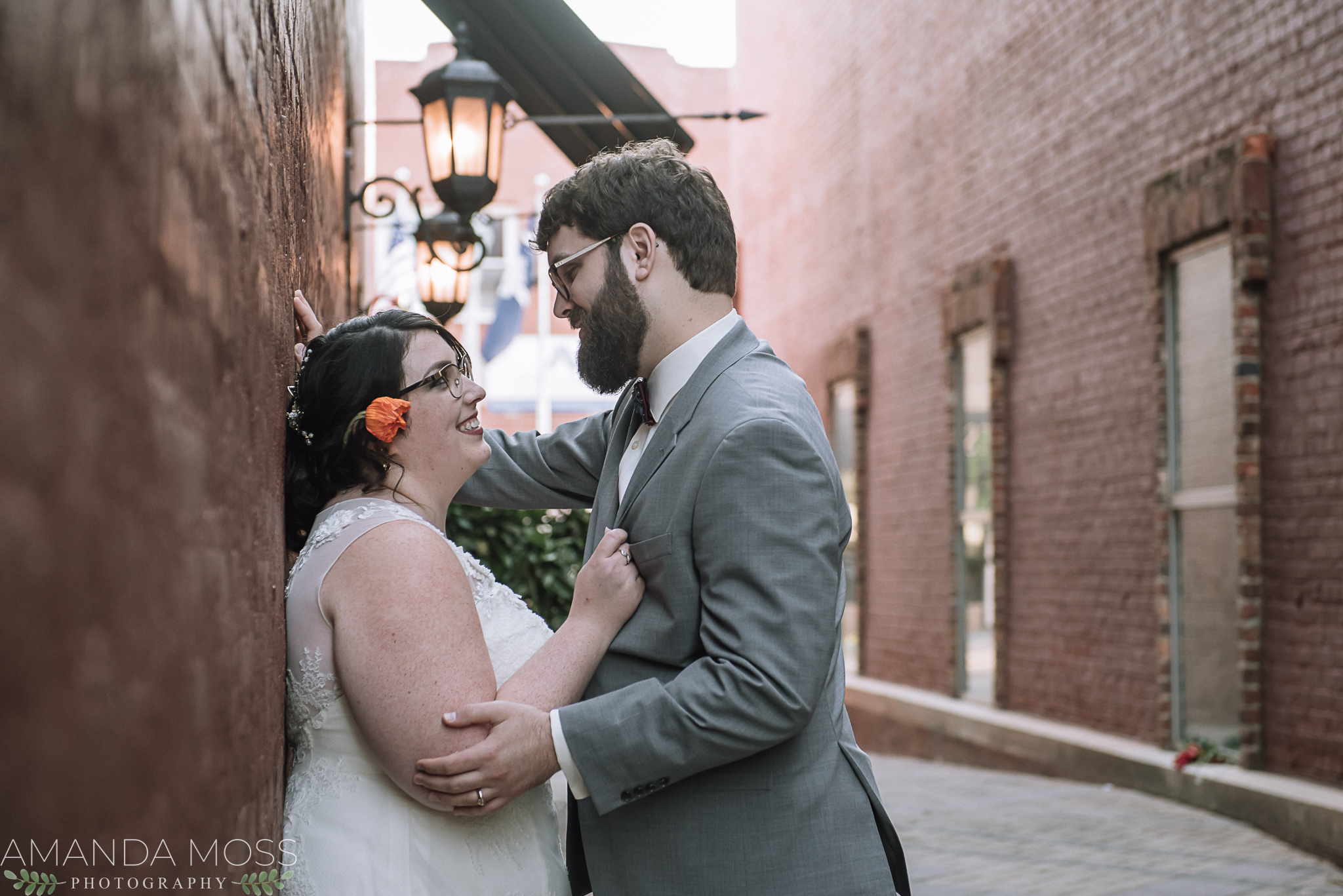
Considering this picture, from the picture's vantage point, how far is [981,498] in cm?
1018

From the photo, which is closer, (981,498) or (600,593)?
(600,593)

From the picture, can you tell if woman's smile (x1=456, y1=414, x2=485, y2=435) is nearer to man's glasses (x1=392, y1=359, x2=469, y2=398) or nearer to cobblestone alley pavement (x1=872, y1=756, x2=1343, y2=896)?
man's glasses (x1=392, y1=359, x2=469, y2=398)

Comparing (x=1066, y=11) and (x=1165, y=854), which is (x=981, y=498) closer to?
(x=1066, y=11)

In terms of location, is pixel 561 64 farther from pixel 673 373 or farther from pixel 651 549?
pixel 651 549

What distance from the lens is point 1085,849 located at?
5996mm

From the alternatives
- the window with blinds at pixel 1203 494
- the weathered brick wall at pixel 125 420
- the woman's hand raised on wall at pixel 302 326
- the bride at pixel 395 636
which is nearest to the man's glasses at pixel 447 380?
the bride at pixel 395 636

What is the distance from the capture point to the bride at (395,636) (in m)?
2.04

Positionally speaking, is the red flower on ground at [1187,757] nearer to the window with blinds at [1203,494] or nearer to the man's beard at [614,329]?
the window with blinds at [1203,494]

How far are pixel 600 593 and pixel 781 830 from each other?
0.54 m

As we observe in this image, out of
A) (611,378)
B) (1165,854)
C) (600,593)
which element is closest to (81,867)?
(600,593)

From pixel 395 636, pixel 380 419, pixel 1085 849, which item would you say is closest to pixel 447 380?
pixel 380 419

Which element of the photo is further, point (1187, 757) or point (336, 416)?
point (1187, 757)

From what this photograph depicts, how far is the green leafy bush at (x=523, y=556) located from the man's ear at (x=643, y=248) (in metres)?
3.48

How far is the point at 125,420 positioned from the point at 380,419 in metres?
1.46
